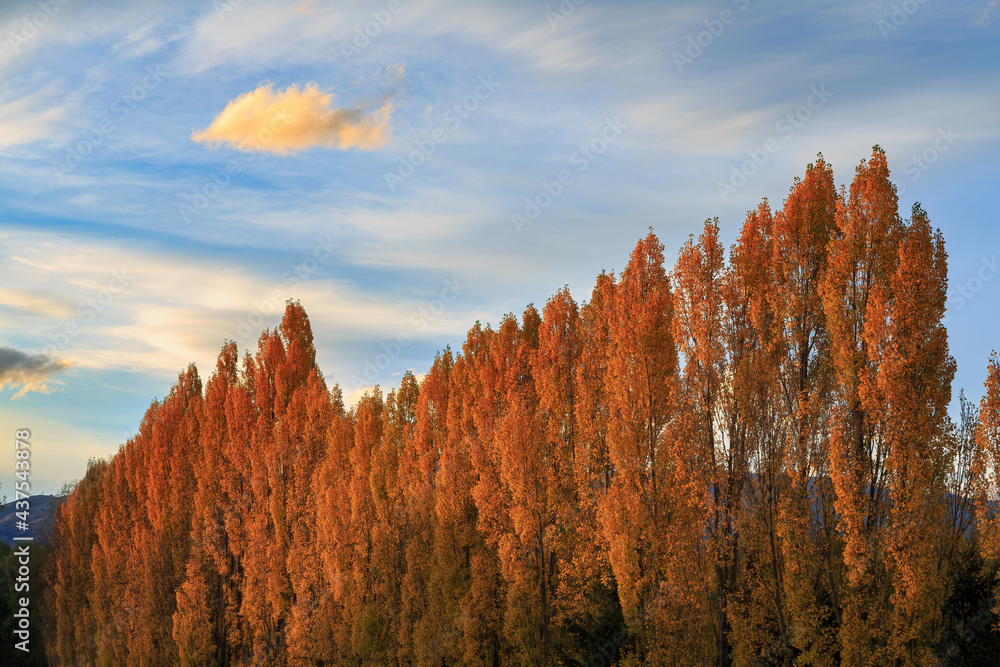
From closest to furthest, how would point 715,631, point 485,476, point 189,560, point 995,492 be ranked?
point 715,631
point 995,492
point 485,476
point 189,560

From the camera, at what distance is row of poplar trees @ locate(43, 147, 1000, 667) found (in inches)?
797

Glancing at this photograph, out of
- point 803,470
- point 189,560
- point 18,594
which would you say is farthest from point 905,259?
point 18,594

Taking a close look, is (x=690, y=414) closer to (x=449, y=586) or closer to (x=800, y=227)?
(x=800, y=227)

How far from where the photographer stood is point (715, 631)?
22.0 meters

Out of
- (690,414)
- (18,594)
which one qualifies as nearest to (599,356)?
(690,414)

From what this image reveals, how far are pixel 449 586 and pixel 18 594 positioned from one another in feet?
191

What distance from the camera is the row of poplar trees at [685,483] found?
20250 mm

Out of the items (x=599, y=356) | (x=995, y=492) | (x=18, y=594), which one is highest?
(x=599, y=356)

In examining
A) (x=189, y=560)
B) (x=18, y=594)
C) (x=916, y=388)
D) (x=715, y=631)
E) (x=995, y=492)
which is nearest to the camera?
(x=916, y=388)

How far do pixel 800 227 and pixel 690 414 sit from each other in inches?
239

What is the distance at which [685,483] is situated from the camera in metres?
22.9

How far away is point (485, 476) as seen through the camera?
1122 inches

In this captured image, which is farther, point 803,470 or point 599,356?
point 599,356

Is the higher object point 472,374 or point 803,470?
point 472,374
